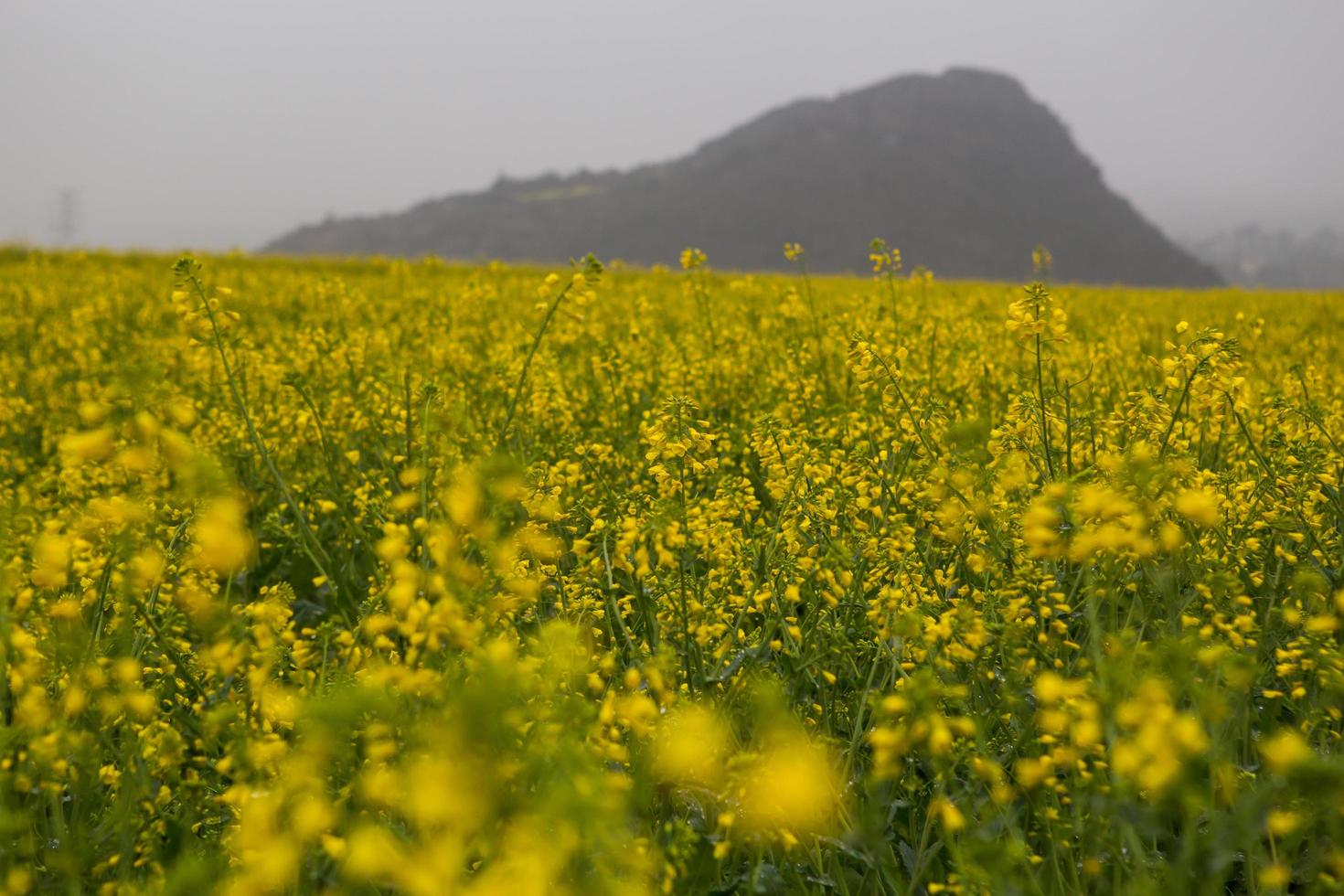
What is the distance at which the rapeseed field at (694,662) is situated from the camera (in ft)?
3.78

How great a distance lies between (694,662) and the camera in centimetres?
205

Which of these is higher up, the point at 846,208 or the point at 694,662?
the point at 846,208

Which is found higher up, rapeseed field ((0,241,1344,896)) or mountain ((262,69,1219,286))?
mountain ((262,69,1219,286))

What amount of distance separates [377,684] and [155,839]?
98cm

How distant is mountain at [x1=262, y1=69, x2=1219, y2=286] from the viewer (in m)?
134

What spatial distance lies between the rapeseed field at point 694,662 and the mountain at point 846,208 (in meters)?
123

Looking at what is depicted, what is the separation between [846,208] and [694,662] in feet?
505

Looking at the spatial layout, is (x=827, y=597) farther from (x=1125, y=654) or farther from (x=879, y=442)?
(x=879, y=442)

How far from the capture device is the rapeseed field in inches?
45.3

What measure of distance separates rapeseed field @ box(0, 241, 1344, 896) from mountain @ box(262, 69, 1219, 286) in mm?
122602

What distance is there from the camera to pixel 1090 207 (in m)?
155

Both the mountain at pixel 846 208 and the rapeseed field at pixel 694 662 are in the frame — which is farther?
the mountain at pixel 846 208

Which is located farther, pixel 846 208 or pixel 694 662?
pixel 846 208

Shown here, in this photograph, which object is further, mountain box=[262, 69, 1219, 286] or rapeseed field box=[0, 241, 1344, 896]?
mountain box=[262, 69, 1219, 286]
